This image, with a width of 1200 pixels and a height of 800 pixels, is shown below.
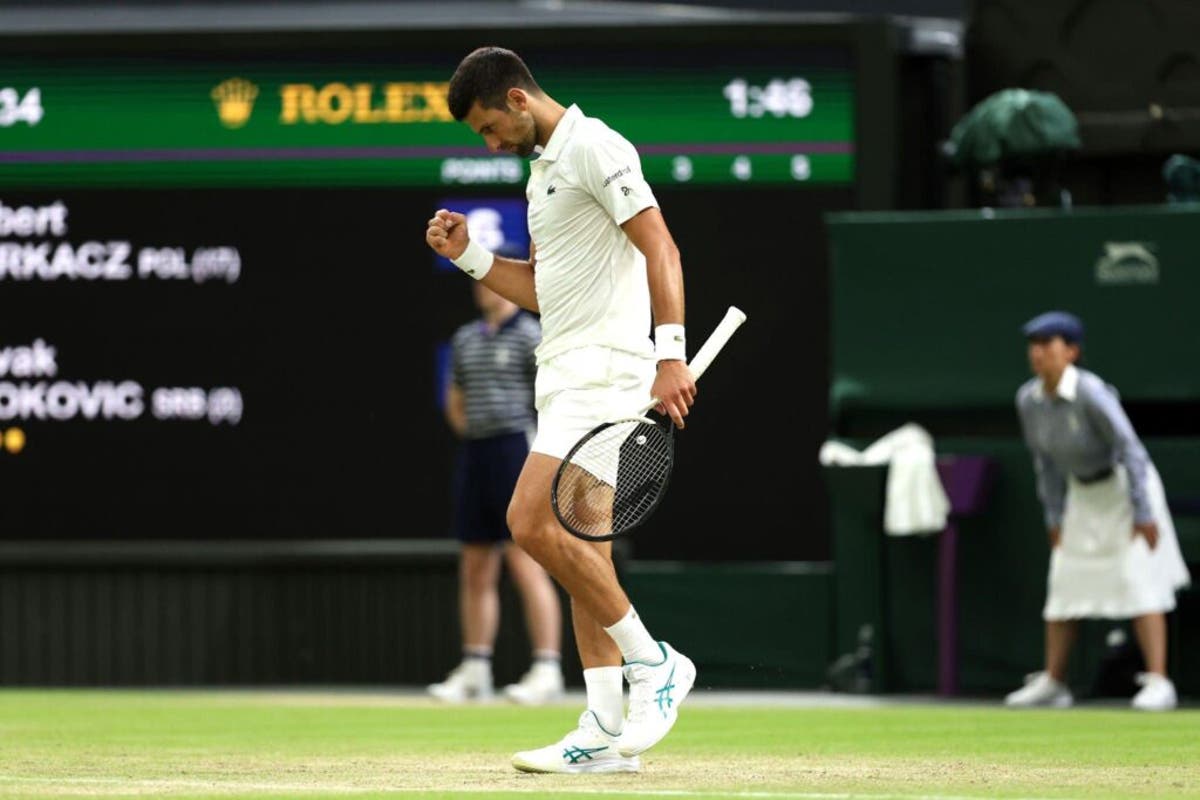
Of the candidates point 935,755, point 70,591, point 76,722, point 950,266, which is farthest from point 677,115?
point 935,755

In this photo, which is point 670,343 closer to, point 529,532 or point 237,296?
point 529,532

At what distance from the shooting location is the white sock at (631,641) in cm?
723

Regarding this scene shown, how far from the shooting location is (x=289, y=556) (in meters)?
13.2

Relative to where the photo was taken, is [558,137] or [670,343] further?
[558,137]

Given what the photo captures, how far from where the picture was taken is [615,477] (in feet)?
23.6

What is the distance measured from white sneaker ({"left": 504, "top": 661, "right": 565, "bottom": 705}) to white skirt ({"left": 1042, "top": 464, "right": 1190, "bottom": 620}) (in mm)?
2127

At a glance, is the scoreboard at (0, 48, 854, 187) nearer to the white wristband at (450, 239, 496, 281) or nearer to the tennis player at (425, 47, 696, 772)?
the white wristband at (450, 239, 496, 281)

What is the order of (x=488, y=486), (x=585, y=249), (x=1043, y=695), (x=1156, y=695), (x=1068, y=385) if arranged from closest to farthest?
1. (x=585, y=249)
2. (x=1156, y=695)
3. (x=1068, y=385)
4. (x=1043, y=695)
5. (x=488, y=486)

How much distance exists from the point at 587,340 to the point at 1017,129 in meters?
5.54

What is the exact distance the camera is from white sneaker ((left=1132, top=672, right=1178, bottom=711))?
11203mm

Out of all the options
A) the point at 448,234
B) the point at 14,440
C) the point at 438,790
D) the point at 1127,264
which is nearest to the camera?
the point at 438,790

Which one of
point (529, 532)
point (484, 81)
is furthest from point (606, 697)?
point (484, 81)

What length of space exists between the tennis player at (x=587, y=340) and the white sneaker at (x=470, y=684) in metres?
4.74

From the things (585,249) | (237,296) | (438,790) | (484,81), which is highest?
(484,81)
